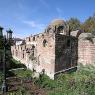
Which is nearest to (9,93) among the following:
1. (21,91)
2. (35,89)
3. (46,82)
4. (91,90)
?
(21,91)

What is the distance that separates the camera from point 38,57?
19.1 meters

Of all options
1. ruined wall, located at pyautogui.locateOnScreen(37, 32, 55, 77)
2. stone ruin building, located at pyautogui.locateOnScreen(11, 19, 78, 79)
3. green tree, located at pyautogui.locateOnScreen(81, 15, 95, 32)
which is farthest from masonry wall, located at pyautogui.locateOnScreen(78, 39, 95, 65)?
green tree, located at pyautogui.locateOnScreen(81, 15, 95, 32)

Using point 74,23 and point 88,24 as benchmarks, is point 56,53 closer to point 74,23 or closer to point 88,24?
point 88,24

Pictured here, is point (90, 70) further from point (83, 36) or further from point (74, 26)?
point (74, 26)

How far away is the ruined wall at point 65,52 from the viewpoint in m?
16.3

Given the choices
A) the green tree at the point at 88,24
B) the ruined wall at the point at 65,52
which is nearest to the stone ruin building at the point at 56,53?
the ruined wall at the point at 65,52

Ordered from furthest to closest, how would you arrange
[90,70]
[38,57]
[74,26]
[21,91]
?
[74,26] → [38,57] → [90,70] → [21,91]

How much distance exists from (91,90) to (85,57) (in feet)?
19.5

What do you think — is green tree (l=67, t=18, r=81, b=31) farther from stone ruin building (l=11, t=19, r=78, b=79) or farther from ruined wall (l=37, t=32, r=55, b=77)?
ruined wall (l=37, t=32, r=55, b=77)

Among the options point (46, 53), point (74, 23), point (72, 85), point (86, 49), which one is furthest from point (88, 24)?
point (72, 85)

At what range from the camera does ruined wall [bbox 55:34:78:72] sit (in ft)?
53.4

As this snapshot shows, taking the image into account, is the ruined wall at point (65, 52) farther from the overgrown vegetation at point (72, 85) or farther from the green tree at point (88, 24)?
the green tree at point (88, 24)

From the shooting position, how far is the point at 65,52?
16.8m

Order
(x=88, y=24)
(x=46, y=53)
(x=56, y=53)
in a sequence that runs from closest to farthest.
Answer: (x=56, y=53) < (x=46, y=53) < (x=88, y=24)
